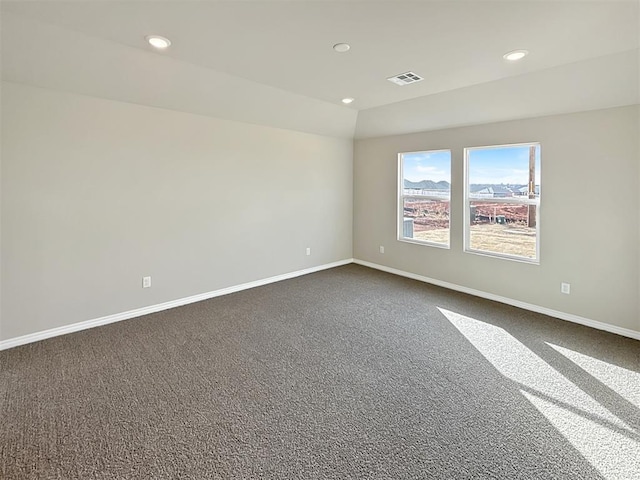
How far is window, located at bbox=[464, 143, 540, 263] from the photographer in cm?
407

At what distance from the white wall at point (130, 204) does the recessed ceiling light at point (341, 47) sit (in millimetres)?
2169

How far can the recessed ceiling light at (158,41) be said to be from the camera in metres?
2.62

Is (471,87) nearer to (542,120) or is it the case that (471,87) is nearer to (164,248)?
(542,120)

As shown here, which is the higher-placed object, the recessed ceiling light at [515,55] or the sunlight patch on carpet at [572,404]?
the recessed ceiling light at [515,55]

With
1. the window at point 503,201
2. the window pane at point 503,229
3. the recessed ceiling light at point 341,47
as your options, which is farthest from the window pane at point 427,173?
the recessed ceiling light at point 341,47

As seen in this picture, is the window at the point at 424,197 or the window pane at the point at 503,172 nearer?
the window pane at the point at 503,172

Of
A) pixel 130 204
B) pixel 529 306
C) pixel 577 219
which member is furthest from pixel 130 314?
pixel 577 219

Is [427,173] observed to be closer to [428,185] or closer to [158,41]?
[428,185]

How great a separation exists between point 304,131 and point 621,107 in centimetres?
383

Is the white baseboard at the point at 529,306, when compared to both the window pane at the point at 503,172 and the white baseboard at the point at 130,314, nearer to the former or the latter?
the window pane at the point at 503,172

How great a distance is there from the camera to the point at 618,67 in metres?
2.88

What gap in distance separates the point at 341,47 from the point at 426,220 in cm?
330

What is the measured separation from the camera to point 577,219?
366 centimetres

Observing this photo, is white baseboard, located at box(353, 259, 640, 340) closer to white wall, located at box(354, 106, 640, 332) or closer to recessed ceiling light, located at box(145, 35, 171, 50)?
white wall, located at box(354, 106, 640, 332)
